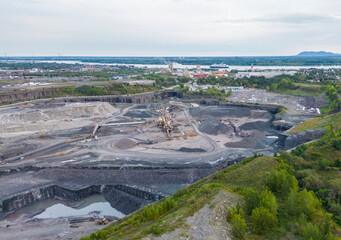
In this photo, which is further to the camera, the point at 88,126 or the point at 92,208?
the point at 88,126

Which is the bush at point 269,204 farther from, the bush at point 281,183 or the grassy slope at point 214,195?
the bush at point 281,183

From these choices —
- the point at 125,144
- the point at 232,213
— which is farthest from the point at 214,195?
the point at 125,144

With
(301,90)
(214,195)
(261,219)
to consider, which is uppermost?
(261,219)

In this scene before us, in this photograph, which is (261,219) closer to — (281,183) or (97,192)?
(281,183)

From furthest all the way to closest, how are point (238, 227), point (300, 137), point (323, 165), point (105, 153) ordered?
point (300, 137)
point (105, 153)
point (323, 165)
point (238, 227)

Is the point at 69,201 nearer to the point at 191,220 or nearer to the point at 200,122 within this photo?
the point at 191,220

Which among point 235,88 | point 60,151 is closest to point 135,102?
point 235,88
